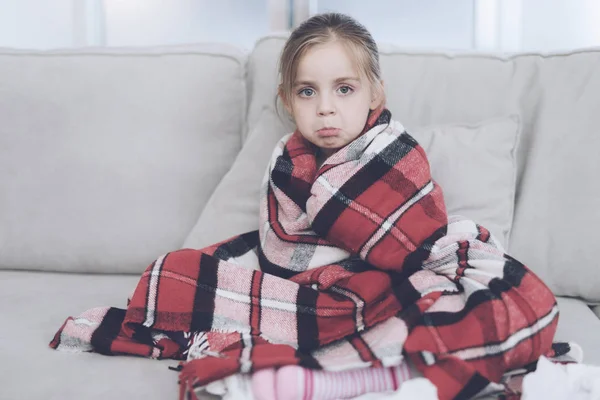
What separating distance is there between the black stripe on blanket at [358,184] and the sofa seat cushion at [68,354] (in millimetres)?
338

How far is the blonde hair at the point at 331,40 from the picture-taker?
1124mm

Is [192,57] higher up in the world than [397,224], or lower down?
higher up

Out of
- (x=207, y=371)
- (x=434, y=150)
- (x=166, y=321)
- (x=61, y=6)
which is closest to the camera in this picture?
(x=207, y=371)

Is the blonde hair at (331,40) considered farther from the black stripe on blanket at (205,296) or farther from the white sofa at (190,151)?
the black stripe on blanket at (205,296)

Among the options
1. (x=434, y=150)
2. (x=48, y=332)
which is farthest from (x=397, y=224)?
(x=48, y=332)

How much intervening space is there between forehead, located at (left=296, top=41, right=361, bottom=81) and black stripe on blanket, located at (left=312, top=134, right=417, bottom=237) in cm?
17

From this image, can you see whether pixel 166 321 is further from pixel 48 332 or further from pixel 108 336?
pixel 48 332

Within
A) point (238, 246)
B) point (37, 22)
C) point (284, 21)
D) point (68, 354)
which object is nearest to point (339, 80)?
point (238, 246)

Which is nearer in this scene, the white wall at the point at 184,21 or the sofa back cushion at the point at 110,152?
the sofa back cushion at the point at 110,152

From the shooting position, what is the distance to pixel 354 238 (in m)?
1.01

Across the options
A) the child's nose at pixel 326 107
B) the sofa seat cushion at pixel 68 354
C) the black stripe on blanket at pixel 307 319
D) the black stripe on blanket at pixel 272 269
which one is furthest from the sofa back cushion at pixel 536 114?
the black stripe on blanket at pixel 307 319

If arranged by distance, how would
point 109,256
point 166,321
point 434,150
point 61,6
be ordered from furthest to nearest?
1. point 61,6
2. point 109,256
3. point 434,150
4. point 166,321

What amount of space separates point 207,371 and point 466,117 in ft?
2.61

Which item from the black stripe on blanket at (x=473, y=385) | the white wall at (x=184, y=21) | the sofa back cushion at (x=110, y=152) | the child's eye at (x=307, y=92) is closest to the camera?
the black stripe on blanket at (x=473, y=385)
